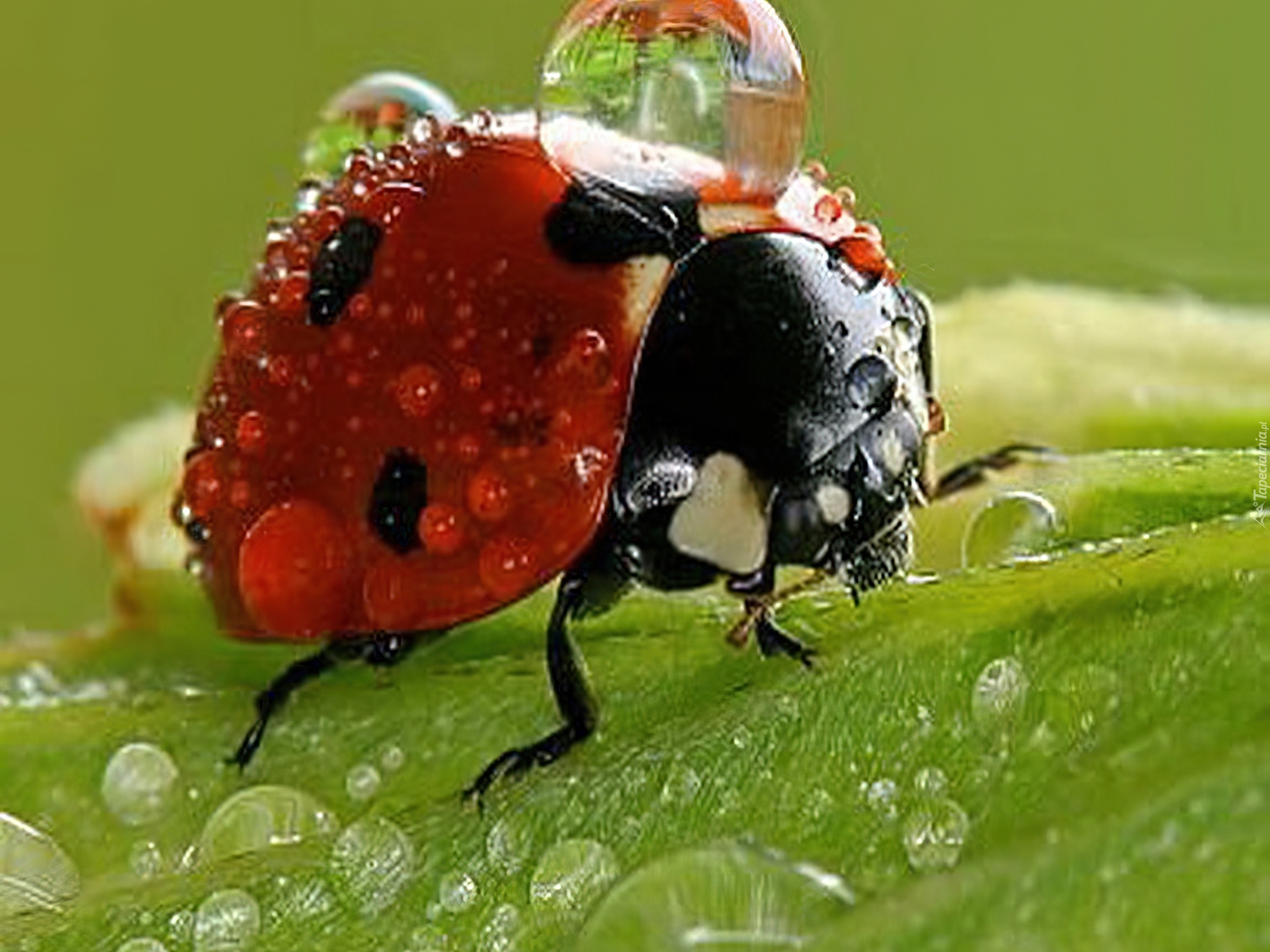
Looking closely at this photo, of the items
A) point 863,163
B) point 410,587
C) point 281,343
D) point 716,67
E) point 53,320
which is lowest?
point 53,320

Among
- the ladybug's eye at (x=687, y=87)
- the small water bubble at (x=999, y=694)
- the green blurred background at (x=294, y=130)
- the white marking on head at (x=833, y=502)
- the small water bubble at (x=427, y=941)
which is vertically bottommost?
the green blurred background at (x=294, y=130)

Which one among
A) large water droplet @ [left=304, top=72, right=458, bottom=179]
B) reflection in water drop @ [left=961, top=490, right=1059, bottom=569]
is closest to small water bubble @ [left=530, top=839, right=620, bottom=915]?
reflection in water drop @ [left=961, top=490, right=1059, bottom=569]

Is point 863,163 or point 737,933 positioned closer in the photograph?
point 737,933

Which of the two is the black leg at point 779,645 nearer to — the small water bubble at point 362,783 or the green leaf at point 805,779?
A: the green leaf at point 805,779

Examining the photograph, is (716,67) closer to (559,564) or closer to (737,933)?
(559,564)

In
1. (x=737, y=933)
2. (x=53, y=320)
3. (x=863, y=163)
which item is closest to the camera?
(x=737, y=933)

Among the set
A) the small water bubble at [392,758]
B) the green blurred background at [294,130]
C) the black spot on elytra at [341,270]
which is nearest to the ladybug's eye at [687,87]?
the black spot on elytra at [341,270]

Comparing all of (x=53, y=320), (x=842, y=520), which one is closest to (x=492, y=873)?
(x=842, y=520)
